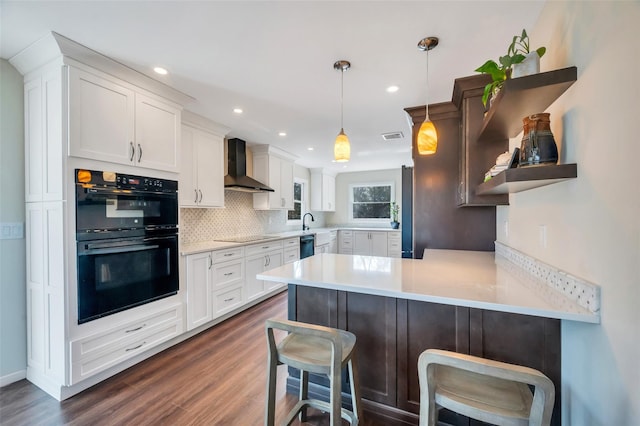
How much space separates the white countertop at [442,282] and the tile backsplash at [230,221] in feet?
6.68

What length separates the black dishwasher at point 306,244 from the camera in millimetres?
4848

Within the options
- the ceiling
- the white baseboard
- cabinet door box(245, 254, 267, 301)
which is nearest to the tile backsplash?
cabinet door box(245, 254, 267, 301)

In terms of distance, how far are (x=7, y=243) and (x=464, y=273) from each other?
328cm

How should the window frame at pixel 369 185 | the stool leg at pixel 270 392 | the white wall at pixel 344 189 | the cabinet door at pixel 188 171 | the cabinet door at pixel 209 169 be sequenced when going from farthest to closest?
1. the white wall at pixel 344 189
2. the window frame at pixel 369 185
3. the cabinet door at pixel 209 169
4. the cabinet door at pixel 188 171
5. the stool leg at pixel 270 392

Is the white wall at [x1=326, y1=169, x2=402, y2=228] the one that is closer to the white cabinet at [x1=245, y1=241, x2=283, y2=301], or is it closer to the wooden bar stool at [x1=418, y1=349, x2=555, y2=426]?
the white cabinet at [x1=245, y1=241, x2=283, y2=301]

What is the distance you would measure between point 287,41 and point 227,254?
2400 millimetres

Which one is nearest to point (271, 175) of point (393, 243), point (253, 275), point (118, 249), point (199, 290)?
point (253, 275)

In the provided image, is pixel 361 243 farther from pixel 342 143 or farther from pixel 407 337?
pixel 407 337

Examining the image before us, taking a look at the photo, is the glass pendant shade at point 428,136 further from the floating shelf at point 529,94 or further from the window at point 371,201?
the window at point 371,201

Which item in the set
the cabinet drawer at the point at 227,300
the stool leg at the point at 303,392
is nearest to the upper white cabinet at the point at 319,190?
the cabinet drawer at the point at 227,300

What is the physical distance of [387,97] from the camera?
99.8 inches

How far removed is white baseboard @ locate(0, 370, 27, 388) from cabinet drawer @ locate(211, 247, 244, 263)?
1.63 m

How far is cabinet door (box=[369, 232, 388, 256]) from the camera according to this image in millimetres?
6121

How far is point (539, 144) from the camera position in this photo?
1.16 m
